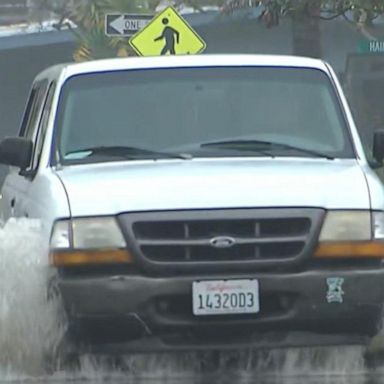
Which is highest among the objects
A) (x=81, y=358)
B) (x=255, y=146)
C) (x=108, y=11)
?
(x=255, y=146)

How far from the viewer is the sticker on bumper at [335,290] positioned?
23.9 ft

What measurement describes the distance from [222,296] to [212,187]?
585mm

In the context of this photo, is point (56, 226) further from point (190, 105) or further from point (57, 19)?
point (57, 19)

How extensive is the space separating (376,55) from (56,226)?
19.9 m

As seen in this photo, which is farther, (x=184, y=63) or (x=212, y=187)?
(x=184, y=63)

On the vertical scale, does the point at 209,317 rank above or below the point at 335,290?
below

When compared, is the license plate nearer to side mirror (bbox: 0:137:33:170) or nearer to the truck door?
the truck door

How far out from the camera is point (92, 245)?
7.24m

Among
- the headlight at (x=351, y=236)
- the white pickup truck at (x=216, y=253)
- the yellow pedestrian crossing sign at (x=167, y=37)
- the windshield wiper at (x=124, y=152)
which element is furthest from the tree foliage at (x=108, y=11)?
the headlight at (x=351, y=236)

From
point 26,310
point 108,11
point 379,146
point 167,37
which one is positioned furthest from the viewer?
point 108,11

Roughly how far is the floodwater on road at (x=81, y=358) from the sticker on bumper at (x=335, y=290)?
0.46 meters

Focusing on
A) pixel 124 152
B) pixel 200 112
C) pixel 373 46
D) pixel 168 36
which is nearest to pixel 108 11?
pixel 373 46

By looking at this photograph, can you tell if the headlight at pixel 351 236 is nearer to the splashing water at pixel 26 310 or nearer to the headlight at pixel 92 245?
the headlight at pixel 92 245

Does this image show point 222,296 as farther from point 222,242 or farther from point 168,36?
point 168,36
